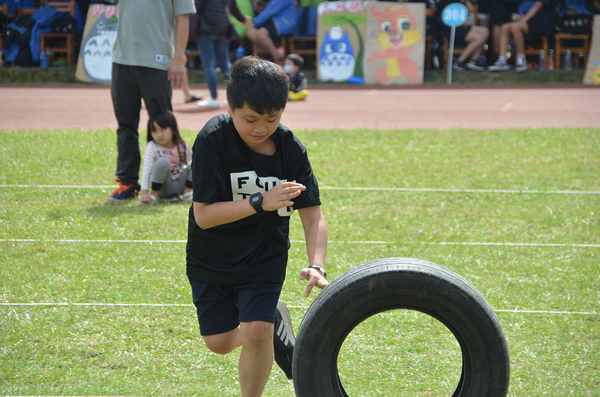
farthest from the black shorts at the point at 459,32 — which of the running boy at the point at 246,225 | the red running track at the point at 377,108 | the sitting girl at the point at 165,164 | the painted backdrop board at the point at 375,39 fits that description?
the running boy at the point at 246,225

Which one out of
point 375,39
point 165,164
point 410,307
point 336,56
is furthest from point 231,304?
point 336,56

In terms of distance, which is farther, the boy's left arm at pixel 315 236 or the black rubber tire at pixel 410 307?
the boy's left arm at pixel 315 236

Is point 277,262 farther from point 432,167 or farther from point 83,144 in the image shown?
point 83,144

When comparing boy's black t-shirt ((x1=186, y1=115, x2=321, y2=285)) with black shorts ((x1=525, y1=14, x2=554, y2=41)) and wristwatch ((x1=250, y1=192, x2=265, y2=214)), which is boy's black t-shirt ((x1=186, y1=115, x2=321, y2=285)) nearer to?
wristwatch ((x1=250, y1=192, x2=265, y2=214))

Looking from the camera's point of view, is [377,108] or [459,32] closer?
[377,108]

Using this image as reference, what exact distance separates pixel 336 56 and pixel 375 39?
1.03m

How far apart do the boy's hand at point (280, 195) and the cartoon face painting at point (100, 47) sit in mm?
12828

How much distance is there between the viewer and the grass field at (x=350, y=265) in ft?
9.25

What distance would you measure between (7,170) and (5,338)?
3890 millimetres

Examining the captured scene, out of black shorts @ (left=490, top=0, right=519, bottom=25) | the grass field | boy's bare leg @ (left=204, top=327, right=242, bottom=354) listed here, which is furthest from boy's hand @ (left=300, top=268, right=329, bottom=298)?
black shorts @ (left=490, top=0, right=519, bottom=25)

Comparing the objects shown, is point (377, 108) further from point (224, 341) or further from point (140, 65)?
point (224, 341)

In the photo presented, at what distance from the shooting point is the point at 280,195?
2148mm

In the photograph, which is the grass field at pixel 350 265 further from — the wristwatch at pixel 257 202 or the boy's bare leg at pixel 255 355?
the wristwatch at pixel 257 202

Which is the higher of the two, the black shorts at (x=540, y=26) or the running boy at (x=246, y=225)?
the black shorts at (x=540, y=26)
